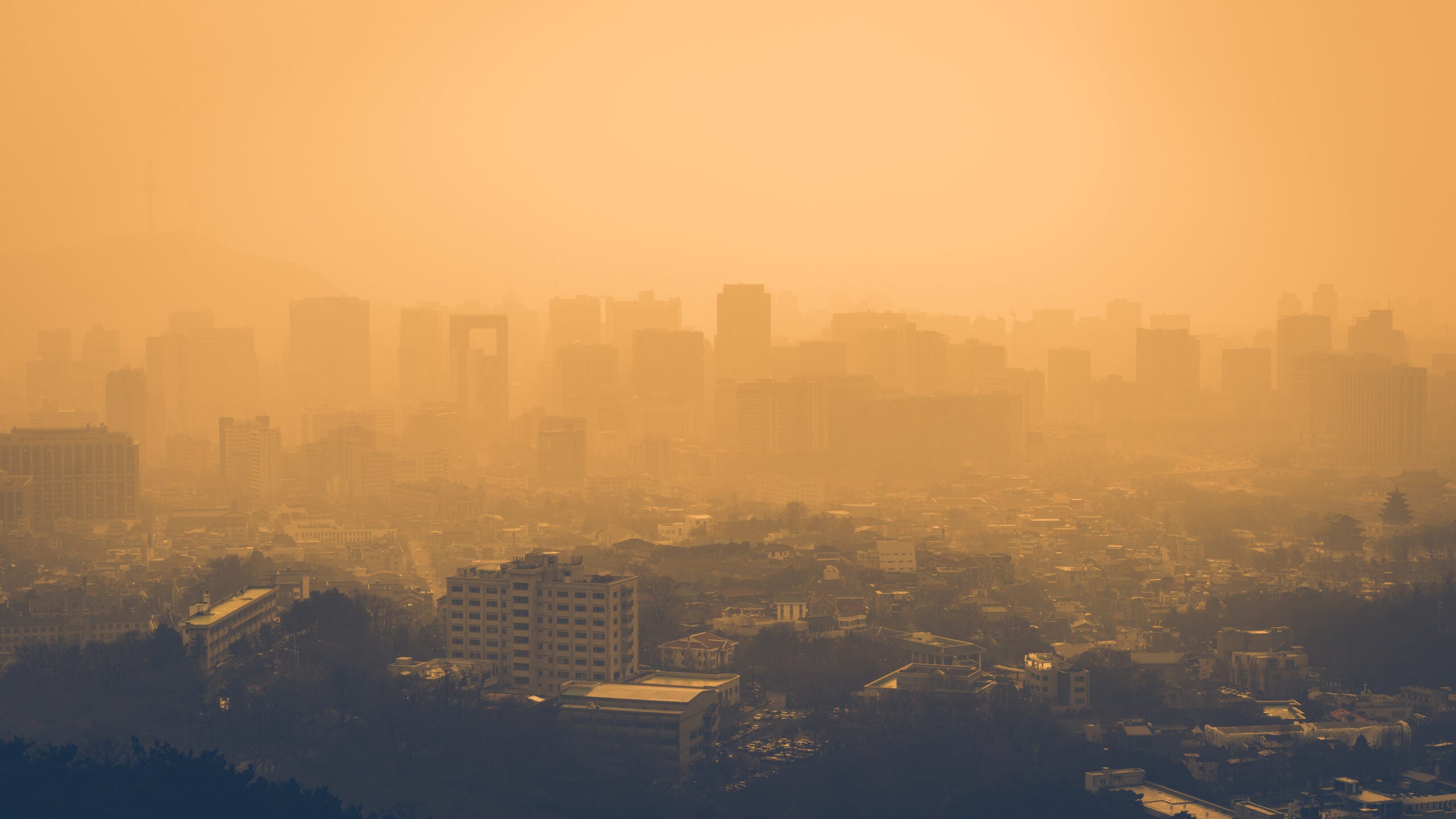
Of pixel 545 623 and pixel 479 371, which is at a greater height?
pixel 479 371

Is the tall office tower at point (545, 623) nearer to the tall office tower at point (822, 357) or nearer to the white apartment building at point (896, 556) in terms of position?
the white apartment building at point (896, 556)

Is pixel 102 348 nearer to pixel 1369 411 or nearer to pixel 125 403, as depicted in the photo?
pixel 125 403

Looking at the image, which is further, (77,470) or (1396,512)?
(77,470)

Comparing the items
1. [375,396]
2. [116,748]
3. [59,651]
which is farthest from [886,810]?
[375,396]

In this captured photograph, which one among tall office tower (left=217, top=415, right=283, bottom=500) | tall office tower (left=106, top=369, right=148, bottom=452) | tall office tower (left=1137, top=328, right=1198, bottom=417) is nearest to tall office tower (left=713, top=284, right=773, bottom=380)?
tall office tower (left=1137, top=328, right=1198, bottom=417)

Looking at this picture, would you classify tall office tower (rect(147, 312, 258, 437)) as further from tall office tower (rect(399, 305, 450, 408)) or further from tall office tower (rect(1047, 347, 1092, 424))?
tall office tower (rect(1047, 347, 1092, 424))

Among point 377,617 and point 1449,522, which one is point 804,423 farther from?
point 377,617

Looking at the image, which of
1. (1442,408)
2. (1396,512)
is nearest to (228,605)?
(1396,512)
